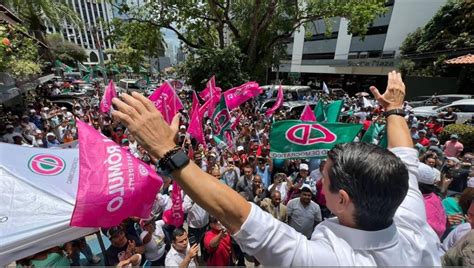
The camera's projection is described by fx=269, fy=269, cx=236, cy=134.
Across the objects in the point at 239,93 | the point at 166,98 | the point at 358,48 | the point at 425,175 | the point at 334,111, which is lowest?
the point at 334,111

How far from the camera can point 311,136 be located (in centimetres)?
451

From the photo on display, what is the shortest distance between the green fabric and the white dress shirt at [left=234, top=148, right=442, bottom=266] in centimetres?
291

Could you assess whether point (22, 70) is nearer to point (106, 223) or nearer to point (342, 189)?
point (106, 223)

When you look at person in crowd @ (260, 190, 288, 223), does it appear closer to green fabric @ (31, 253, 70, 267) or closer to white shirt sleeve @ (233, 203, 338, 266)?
green fabric @ (31, 253, 70, 267)

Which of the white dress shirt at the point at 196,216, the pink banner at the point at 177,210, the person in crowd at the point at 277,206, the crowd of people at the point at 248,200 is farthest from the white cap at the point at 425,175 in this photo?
the pink banner at the point at 177,210

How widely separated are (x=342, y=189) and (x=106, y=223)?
1.89m

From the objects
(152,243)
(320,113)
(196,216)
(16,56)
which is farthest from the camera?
(16,56)

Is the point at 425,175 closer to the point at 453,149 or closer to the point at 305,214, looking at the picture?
the point at 305,214

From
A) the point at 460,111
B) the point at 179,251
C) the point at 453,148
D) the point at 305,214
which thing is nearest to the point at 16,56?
the point at 179,251

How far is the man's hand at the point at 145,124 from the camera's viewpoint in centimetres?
103

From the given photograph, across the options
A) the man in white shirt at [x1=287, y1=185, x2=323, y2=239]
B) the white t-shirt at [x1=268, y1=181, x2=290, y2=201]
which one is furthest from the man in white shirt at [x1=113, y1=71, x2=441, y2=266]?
the white t-shirt at [x1=268, y1=181, x2=290, y2=201]

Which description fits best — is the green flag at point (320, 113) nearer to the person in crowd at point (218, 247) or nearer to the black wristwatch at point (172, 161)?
the person in crowd at point (218, 247)

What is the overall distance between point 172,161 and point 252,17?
16.2 m

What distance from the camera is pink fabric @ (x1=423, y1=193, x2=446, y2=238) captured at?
119 inches
